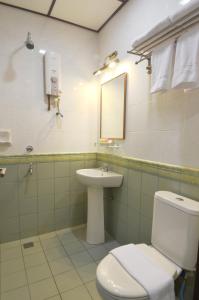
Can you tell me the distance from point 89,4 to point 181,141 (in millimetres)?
1710

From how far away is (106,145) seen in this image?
2340 mm

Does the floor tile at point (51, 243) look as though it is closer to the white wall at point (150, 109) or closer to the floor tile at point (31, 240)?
the floor tile at point (31, 240)

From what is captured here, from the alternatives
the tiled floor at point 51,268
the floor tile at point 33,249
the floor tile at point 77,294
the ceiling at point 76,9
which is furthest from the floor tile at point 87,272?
the ceiling at point 76,9

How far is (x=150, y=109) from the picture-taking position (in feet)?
5.47

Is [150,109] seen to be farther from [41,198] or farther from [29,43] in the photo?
[41,198]

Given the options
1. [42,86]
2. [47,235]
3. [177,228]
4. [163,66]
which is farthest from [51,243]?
[163,66]

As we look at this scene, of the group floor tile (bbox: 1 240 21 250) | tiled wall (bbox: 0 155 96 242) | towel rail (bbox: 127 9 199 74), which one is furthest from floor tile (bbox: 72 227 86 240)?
towel rail (bbox: 127 9 199 74)

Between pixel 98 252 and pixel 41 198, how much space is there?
3.01 feet

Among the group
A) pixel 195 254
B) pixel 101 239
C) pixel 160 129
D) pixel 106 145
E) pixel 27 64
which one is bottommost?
pixel 101 239

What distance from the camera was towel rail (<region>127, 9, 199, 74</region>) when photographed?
3.58ft

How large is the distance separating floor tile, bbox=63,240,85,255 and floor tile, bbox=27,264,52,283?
300 millimetres

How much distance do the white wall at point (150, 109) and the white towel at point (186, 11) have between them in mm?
381

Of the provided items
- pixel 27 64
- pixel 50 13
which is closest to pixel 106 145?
pixel 27 64

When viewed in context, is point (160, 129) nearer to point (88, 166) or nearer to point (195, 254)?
point (195, 254)
